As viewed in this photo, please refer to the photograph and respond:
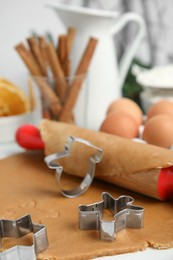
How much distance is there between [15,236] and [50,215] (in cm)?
7

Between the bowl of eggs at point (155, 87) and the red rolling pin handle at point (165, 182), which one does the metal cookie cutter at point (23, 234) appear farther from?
the bowl of eggs at point (155, 87)

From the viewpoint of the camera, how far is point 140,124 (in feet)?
3.31

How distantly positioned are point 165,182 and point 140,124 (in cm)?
31

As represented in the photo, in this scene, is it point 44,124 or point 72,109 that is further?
point 72,109

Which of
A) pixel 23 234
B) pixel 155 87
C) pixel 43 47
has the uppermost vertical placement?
pixel 43 47

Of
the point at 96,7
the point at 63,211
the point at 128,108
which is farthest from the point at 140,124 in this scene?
the point at 96,7

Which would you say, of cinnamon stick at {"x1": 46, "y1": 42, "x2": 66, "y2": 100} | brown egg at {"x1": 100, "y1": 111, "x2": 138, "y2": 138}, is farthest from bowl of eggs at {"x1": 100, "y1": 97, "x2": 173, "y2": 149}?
cinnamon stick at {"x1": 46, "y1": 42, "x2": 66, "y2": 100}

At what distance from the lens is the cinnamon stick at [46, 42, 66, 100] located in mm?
1009

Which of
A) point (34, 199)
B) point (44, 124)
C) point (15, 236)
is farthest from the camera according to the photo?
point (44, 124)

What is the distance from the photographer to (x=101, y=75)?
1164 mm

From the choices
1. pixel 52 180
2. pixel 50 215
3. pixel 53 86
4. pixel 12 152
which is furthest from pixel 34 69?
pixel 50 215

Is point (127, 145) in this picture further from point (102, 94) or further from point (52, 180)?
point (102, 94)

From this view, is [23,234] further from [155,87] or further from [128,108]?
[155,87]

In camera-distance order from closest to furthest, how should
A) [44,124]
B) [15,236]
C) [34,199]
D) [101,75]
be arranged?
[15,236] → [34,199] → [44,124] → [101,75]
